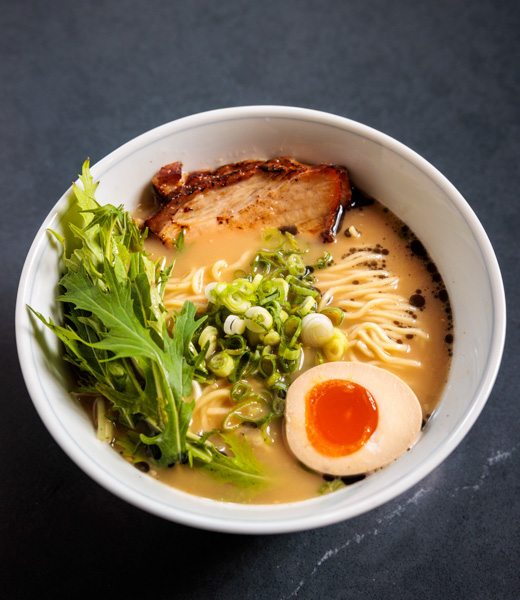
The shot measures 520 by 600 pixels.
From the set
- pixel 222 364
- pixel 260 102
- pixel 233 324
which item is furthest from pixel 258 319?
pixel 260 102

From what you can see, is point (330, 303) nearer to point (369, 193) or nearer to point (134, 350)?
point (369, 193)

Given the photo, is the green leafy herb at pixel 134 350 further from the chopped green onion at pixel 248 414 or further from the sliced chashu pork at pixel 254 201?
the sliced chashu pork at pixel 254 201

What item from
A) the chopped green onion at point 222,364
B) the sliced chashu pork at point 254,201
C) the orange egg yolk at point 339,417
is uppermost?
the sliced chashu pork at point 254,201

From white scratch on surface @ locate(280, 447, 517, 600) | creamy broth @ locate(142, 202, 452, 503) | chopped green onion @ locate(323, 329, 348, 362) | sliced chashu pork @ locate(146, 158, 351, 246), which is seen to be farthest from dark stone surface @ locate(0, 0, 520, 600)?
sliced chashu pork @ locate(146, 158, 351, 246)

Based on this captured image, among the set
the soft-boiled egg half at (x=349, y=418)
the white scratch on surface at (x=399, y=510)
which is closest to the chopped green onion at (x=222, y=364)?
the soft-boiled egg half at (x=349, y=418)

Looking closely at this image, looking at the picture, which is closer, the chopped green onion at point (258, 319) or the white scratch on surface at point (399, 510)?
the chopped green onion at point (258, 319)

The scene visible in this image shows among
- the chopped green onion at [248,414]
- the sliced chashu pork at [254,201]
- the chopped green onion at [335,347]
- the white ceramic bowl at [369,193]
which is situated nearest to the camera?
the white ceramic bowl at [369,193]

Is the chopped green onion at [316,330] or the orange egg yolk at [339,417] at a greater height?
the chopped green onion at [316,330]

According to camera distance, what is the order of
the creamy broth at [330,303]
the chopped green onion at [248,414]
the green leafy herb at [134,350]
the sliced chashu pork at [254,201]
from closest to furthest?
the green leafy herb at [134,350] < the creamy broth at [330,303] < the chopped green onion at [248,414] < the sliced chashu pork at [254,201]
